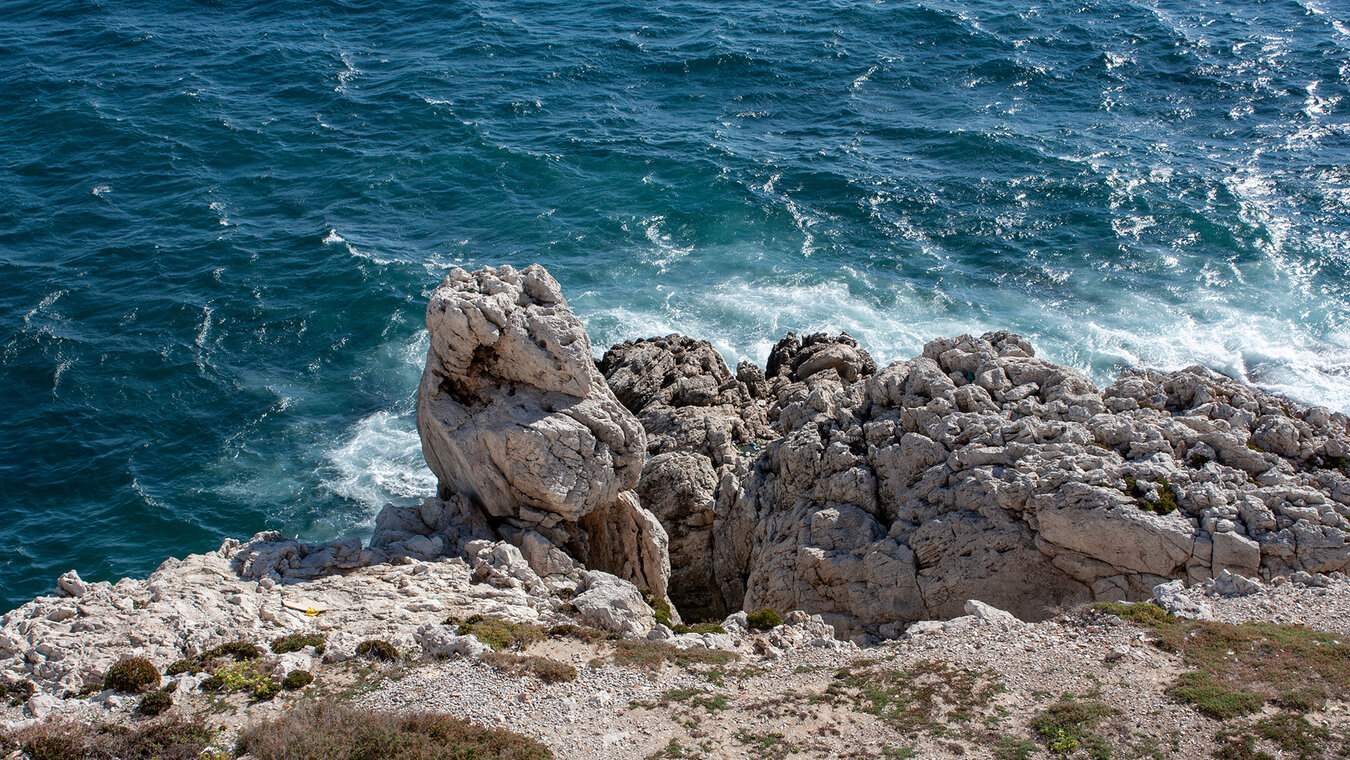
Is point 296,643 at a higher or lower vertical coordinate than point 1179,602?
lower

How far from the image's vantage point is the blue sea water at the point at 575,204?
61.2 meters

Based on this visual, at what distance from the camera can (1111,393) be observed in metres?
41.3

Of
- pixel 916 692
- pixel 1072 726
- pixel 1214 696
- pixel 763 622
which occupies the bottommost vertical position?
pixel 763 622

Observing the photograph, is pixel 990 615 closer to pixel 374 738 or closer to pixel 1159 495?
pixel 1159 495

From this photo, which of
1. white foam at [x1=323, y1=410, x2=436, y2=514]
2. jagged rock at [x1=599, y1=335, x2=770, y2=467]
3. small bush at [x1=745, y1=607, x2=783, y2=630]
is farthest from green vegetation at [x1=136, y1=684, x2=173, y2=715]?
white foam at [x1=323, y1=410, x2=436, y2=514]

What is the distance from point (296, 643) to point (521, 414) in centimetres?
1185

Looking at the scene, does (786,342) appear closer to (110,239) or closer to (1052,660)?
(1052,660)

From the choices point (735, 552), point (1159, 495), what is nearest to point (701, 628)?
point (735, 552)

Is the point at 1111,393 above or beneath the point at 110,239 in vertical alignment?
above

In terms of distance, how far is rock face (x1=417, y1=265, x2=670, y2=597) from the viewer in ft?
124

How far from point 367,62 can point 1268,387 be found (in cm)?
8685

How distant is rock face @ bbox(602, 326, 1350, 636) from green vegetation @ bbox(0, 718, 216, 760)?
20.9m

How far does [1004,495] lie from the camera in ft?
119

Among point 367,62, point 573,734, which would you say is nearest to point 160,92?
point 367,62
